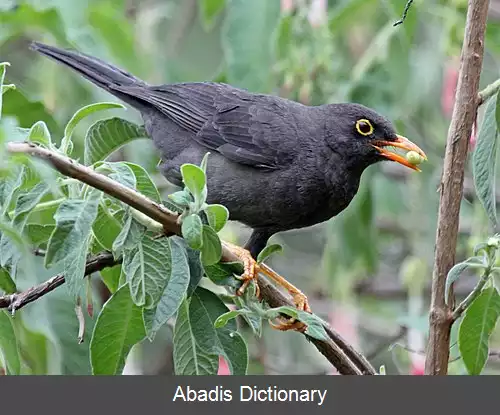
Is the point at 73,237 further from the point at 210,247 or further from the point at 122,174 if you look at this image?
the point at 210,247

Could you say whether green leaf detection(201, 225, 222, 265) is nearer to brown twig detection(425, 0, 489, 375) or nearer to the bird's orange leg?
the bird's orange leg

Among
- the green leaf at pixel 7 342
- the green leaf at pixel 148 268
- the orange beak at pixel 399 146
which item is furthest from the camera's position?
the orange beak at pixel 399 146

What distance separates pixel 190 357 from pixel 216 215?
59 cm

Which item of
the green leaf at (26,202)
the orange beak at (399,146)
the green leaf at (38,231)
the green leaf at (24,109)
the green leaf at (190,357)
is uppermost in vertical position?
the orange beak at (399,146)

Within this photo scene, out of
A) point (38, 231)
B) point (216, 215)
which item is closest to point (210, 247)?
point (216, 215)

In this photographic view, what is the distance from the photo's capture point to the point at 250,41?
5129 mm

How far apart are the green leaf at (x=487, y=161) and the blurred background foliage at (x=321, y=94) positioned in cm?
80

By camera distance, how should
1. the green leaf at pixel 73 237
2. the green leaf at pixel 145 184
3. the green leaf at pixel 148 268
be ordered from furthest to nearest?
A: the green leaf at pixel 145 184 < the green leaf at pixel 148 268 < the green leaf at pixel 73 237

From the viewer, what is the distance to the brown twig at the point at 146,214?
8.54ft

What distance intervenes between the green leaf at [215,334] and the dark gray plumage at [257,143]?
145 centimetres

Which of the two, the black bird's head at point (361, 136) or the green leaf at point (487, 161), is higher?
the black bird's head at point (361, 136)

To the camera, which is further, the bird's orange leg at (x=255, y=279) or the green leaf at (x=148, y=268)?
the bird's orange leg at (x=255, y=279)

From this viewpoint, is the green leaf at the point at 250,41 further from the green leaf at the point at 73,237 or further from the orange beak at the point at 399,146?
the green leaf at the point at 73,237

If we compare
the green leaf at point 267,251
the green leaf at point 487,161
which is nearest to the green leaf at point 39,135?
the green leaf at point 267,251
